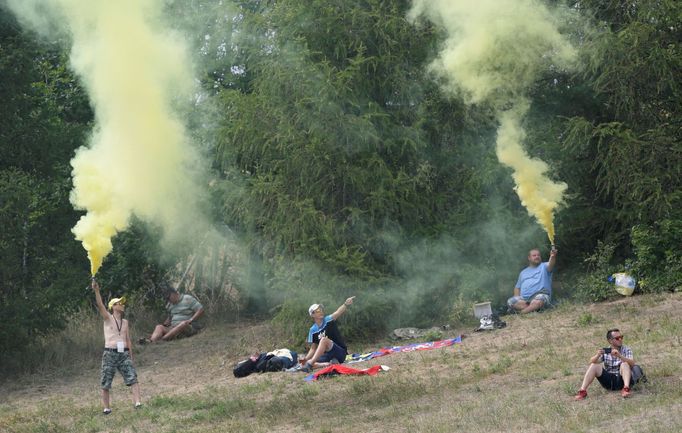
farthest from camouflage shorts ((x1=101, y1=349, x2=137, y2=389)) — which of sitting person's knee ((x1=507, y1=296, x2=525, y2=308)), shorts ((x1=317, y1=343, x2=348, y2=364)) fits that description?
sitting person's knee ((x1=507, y1=296, x2=525, y2=308))

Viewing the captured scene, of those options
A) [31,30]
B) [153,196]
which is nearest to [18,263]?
[153,196]

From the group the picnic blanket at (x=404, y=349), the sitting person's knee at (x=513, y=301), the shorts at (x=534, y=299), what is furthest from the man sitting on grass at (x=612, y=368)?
the sitting person's knee at (x=513, y=301)

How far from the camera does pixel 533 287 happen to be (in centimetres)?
1591

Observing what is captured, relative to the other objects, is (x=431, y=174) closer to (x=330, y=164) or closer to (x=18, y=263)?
(x=330, y=164)

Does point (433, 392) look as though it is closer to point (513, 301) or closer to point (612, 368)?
point (612, 368)

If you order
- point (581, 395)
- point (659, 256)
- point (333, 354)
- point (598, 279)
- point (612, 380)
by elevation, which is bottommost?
point (581, 395)

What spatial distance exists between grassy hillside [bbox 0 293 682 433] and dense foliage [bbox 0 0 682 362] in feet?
3.64

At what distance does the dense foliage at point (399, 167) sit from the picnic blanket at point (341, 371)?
2608mm

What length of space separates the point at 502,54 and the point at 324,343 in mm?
5257

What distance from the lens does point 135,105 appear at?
15.9m

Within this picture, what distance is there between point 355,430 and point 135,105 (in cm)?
744

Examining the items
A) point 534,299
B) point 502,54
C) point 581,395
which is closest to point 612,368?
point 581,395

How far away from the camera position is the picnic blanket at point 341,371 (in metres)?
13.1

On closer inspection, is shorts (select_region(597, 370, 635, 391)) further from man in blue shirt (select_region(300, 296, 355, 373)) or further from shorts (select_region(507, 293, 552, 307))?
shorts (select_region(507, 293, 552, 307))
